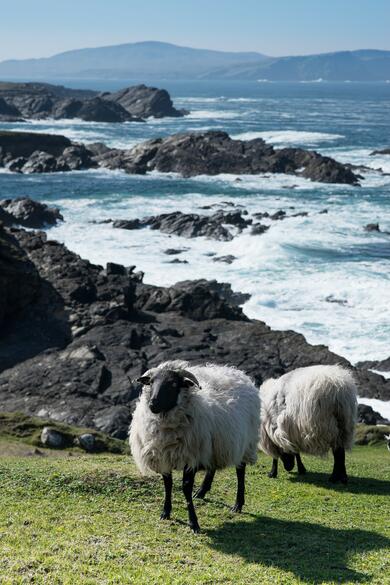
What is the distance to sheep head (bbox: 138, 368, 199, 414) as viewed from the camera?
11.9 m

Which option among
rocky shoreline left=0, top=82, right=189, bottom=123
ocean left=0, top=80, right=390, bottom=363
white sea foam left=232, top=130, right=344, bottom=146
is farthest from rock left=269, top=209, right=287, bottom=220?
rocky shoreline left=0, top=82, right=189, bottom=123

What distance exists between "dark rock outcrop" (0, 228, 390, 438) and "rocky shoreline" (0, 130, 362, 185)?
5803 centimetres

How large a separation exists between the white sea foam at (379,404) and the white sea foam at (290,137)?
96.5 m

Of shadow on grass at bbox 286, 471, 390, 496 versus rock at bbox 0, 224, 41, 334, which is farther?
rock at bbox 0, 224, 41, 334

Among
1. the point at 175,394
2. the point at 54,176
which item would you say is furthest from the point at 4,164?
the point at 175,394

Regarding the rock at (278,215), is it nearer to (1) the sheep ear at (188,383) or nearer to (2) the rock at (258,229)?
(2) the rock at (258,229)

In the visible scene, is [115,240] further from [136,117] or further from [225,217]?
[136,117]

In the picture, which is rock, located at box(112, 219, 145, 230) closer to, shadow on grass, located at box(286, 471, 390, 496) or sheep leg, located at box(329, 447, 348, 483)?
shadow on grass, located at box(286, 471, 390, 496)

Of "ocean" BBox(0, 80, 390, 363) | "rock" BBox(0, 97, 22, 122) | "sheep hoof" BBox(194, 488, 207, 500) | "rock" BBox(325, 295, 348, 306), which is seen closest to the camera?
"sheep hoof" BBox(194, 488, 207, 500)

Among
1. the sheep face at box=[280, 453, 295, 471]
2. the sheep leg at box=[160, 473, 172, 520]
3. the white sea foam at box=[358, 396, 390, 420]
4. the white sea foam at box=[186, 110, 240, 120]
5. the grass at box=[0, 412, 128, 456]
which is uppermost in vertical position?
the white sea foam at box=[186, 110, 240, 120]

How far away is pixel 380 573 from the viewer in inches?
410

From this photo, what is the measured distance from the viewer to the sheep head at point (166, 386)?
11.9 metres

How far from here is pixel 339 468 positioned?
16.6 m

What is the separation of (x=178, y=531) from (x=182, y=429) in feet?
5.14
